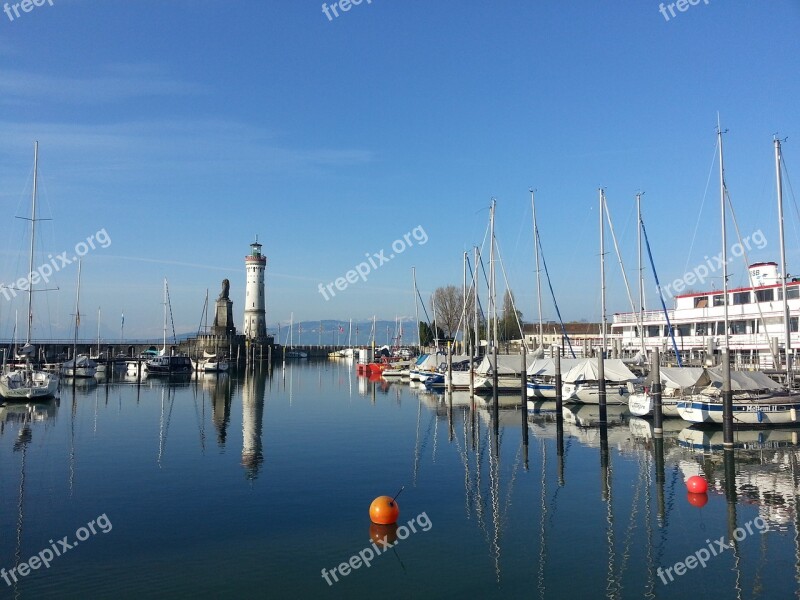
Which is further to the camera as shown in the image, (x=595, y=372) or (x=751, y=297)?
(x=751, y=297)

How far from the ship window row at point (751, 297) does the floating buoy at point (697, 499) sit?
Answer: 30.2 metres

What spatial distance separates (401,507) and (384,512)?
1.97 m

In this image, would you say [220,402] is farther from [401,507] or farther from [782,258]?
[782,258]

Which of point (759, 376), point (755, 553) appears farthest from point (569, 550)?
point (759, 376)

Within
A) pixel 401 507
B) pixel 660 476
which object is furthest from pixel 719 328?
pixel 401 507

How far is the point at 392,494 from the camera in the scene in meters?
22.2

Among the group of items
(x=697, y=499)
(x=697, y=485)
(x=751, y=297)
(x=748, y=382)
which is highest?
(x=751, y=297)

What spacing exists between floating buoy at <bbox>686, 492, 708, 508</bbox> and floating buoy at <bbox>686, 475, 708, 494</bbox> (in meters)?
0.16

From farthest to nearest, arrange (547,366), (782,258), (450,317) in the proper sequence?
(450,317) < (547,366) < (782,258)

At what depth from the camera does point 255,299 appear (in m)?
128

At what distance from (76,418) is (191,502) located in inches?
938

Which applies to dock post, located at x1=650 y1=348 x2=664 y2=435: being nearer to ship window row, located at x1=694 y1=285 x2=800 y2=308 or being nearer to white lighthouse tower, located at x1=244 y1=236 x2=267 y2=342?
ship window row, located at x1=694 y1=285 x2=800 y2=308

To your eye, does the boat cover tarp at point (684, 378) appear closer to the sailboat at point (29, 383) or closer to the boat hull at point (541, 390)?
the boat hull at point (541, 390)

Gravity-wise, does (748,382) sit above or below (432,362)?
below
